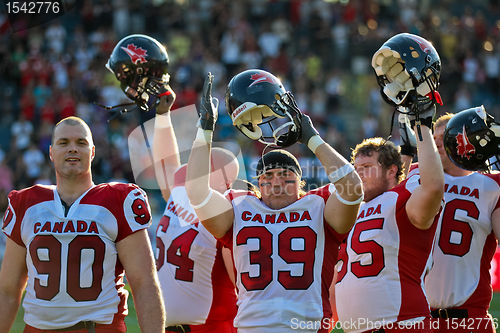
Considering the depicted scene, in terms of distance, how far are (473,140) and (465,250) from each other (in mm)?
670

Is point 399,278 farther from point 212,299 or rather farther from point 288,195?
point 212,299

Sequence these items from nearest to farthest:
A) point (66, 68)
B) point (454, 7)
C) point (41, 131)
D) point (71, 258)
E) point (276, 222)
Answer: point (71, 258), point (276, 222), point (41, 131), point (66, 68), point (454, 7)

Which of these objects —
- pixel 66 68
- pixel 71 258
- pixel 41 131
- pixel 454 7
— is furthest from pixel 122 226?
pixel 454 7

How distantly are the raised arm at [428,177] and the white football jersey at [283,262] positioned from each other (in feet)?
1.58

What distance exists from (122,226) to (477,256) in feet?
7.14

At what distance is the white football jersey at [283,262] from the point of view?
13.8 feet

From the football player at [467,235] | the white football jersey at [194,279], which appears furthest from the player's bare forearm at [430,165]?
the white football jersey at [194,279]

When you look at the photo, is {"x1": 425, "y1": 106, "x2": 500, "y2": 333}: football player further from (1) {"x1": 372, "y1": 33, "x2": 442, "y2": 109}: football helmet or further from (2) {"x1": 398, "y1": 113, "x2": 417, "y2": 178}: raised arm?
(1) {"x1": 372, "y1": 33, "x2": 442, "y2": 109}: football helmet

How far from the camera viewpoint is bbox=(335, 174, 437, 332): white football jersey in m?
4.40

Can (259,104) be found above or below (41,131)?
below

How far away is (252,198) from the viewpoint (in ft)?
14.8

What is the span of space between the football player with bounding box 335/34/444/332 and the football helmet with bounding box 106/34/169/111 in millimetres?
1469

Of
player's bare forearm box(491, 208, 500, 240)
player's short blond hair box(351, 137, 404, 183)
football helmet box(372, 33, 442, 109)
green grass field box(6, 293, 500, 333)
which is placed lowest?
green grass field box(6, 293, 500, 333)

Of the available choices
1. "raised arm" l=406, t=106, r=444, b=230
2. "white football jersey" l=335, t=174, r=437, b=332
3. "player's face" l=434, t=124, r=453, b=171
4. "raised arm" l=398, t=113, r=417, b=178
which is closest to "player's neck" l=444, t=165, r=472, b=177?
"player's face" l=434, t=124, r=453, b=171
